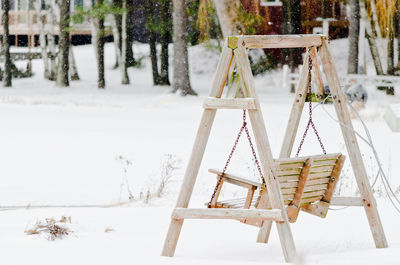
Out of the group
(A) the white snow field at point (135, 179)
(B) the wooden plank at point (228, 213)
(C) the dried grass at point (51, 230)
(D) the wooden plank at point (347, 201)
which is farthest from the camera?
(C) the dried grass at point (51, 230)

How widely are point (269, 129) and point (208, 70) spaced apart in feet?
56.4

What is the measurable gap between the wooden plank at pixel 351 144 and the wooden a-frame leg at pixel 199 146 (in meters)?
0.73

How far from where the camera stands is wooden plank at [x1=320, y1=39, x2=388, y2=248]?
17.2 ft

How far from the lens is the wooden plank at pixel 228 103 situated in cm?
482

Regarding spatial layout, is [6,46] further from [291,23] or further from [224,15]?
[291,23]

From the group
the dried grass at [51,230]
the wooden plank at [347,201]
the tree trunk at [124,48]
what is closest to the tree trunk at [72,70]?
the tree trunk at [124,48]

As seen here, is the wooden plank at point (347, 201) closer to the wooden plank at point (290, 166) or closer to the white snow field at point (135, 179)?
the white snow field at point (135, 179)


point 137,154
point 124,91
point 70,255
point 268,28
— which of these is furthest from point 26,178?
point 268,28

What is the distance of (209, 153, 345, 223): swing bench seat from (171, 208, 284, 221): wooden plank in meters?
0.10

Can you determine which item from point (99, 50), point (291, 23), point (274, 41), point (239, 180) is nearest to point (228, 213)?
point (239, 180)

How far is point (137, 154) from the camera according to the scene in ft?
41.9

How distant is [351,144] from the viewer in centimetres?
539

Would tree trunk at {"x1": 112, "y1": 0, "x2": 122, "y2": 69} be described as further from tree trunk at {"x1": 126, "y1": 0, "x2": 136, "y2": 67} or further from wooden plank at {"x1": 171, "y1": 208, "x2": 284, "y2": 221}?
wooden plank at {"x1": 171, "y1": 208, "x2": 284, "y2": 221}

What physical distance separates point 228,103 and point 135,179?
5333 mm
